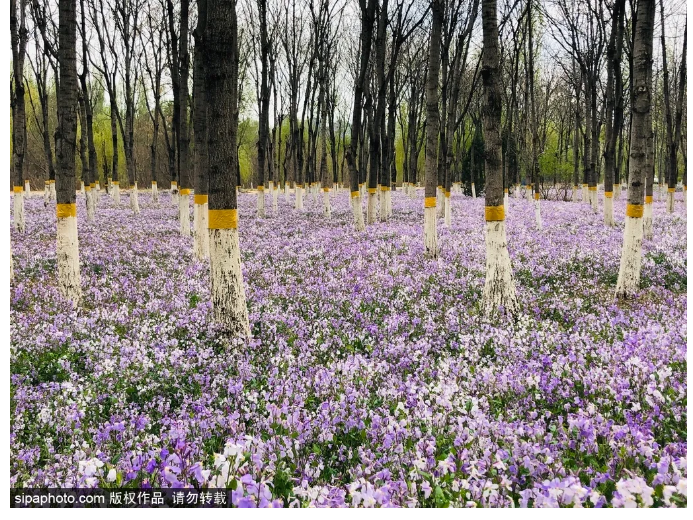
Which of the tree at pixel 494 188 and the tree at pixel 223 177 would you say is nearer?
the tree at pixel 223 177

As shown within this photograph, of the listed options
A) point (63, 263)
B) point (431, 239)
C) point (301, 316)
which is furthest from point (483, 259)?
point (63, 263)

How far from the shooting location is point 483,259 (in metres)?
12.5

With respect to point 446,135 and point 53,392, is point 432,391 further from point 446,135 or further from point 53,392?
point 446,135

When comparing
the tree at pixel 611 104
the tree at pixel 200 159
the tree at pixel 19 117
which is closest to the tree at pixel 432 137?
the tree at pixel 200 159

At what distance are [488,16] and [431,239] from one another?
5.98 m

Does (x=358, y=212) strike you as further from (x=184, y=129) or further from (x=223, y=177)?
(x=223, y=177)

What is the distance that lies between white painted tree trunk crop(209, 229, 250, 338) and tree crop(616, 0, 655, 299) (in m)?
6.13

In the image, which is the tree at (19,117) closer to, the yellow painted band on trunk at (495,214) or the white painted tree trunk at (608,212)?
the yellow painted band on trunk at (495,214)

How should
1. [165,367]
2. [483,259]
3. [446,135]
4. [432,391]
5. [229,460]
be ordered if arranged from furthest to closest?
[446,135] → [483,259] → [165,367] → [432,391] → [229,460]

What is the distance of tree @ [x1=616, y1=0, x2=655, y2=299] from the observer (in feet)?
26.2

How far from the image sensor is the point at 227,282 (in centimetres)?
685

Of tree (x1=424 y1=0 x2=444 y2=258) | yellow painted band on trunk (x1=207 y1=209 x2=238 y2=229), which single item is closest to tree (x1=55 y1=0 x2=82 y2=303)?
yellow painted band on trunk (x1=207 y1=209 x2=238 y2=229)

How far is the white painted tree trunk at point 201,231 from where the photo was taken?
508 inches

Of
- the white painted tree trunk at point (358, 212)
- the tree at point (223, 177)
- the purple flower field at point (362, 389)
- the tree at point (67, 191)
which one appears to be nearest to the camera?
the purple flower field at point (362, 389)
